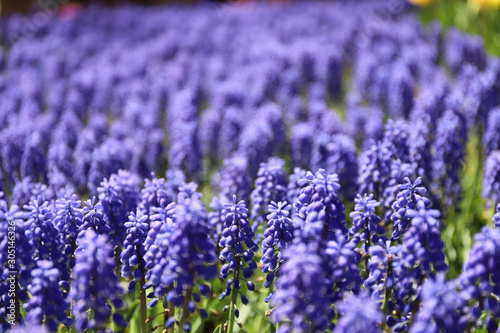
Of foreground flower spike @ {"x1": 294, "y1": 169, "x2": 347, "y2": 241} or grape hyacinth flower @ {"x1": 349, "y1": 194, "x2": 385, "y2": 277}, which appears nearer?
foreground flower spike @ {"x1": 294, "y1": 169, "x2": 347, "y2": 241}

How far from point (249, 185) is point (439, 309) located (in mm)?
3102

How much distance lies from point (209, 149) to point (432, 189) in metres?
3.57

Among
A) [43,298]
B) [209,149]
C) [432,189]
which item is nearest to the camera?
[43,298]

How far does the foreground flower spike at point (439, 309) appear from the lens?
9.01 feet

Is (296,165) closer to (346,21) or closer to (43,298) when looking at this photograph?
(43,298)

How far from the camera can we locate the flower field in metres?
3.19

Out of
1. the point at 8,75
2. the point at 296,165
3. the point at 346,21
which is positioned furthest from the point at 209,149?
the point at 346,21

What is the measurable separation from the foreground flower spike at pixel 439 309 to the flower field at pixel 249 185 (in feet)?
0.04

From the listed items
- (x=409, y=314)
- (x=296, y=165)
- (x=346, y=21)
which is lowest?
(x=409, y=314)

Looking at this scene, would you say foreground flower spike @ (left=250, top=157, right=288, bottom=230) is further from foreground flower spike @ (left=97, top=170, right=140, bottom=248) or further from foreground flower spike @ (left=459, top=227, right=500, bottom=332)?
foreground flower spike @ (left=459, top=227, right=500, bottom=332)

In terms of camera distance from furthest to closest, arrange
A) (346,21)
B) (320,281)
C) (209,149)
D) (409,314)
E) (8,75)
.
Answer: (346,21) < (8,75) < (209,149) < (409,314) < (320,281)

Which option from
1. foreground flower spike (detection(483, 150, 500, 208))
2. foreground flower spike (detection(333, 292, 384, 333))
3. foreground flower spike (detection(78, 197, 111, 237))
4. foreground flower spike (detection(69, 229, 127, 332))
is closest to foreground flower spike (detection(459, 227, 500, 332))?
foreground flower spike (detection(333, 292, 384, 333))

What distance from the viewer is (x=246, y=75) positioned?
10.3 metres

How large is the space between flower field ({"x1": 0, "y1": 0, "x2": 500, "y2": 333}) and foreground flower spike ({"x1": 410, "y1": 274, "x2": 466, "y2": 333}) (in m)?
0.01
